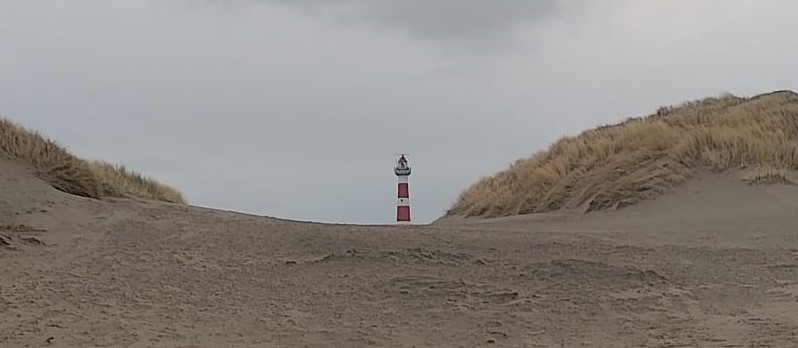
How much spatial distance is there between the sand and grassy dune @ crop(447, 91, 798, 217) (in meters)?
2.26

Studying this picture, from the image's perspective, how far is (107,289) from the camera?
7.41 metres

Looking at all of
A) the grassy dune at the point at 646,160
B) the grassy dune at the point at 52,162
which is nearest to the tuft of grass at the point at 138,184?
the grassy dune at the point at 52,162

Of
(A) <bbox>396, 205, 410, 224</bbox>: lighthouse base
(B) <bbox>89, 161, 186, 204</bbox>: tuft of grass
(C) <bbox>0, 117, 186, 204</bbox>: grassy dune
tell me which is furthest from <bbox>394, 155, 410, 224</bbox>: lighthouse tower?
(C) <bbox>0, 117, 186, 204</bbox>: grassy dune

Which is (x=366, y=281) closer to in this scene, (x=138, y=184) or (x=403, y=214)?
(x=138, y=184)

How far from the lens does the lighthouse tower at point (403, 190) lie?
67.5ft

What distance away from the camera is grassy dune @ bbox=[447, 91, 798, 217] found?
13453mm

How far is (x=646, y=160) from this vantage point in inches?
566

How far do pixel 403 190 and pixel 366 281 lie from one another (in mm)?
12838

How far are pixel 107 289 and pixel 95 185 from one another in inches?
160

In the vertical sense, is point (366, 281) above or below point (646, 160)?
below

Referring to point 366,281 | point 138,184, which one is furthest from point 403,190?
point 366,281

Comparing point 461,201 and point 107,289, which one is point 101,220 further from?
point 461,201

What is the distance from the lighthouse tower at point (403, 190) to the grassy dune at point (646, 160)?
2.21 m

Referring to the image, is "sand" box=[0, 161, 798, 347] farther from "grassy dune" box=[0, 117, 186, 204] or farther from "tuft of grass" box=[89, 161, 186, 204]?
"tuft of grass" box=[89, 161, 186, 204]
